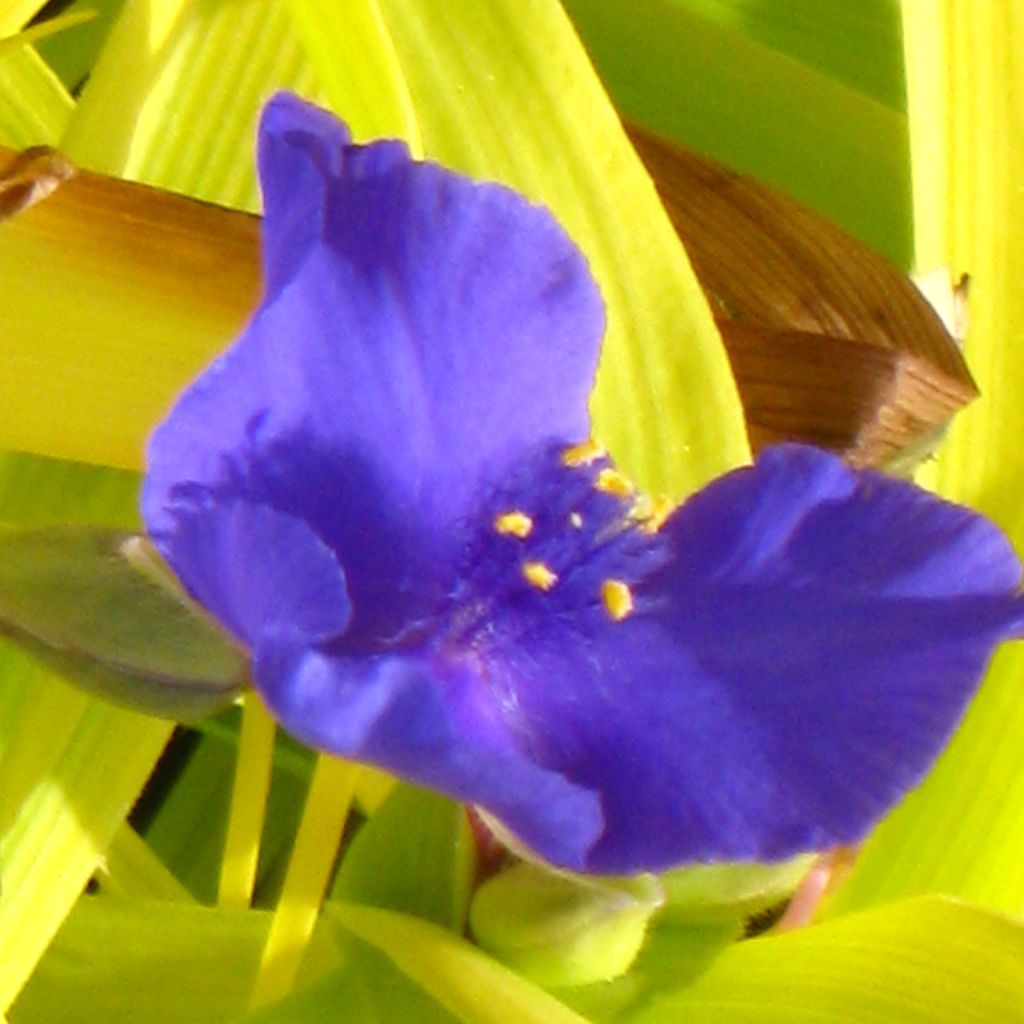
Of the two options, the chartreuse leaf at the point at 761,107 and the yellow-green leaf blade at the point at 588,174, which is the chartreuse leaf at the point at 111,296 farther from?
the chartreuse leaf at the point at 761,107

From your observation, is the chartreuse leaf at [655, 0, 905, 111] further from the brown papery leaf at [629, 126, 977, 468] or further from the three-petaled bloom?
the three-petaled bloom

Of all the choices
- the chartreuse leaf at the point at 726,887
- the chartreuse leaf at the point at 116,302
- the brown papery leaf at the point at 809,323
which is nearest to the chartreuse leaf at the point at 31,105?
the chartreuse leaf at the point at 116,302

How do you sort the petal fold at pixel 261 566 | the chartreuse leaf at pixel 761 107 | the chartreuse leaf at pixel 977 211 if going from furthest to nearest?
the chartreuse leaf at pixel 761 107, the chartreuse leaf at pixel 977 211, the petal fold at pixel 261 566

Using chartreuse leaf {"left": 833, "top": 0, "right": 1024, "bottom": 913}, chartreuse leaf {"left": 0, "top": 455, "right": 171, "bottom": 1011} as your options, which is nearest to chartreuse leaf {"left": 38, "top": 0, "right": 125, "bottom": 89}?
chartreuse leaf {"left": 0, "top": 455, "right": 171, "bottom": 1011}

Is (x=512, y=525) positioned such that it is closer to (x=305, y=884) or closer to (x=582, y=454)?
(x=582, y=454)

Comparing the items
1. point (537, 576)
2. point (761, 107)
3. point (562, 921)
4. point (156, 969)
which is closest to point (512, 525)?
point (537, 576)

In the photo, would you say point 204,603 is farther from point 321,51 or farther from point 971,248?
point 971,248
